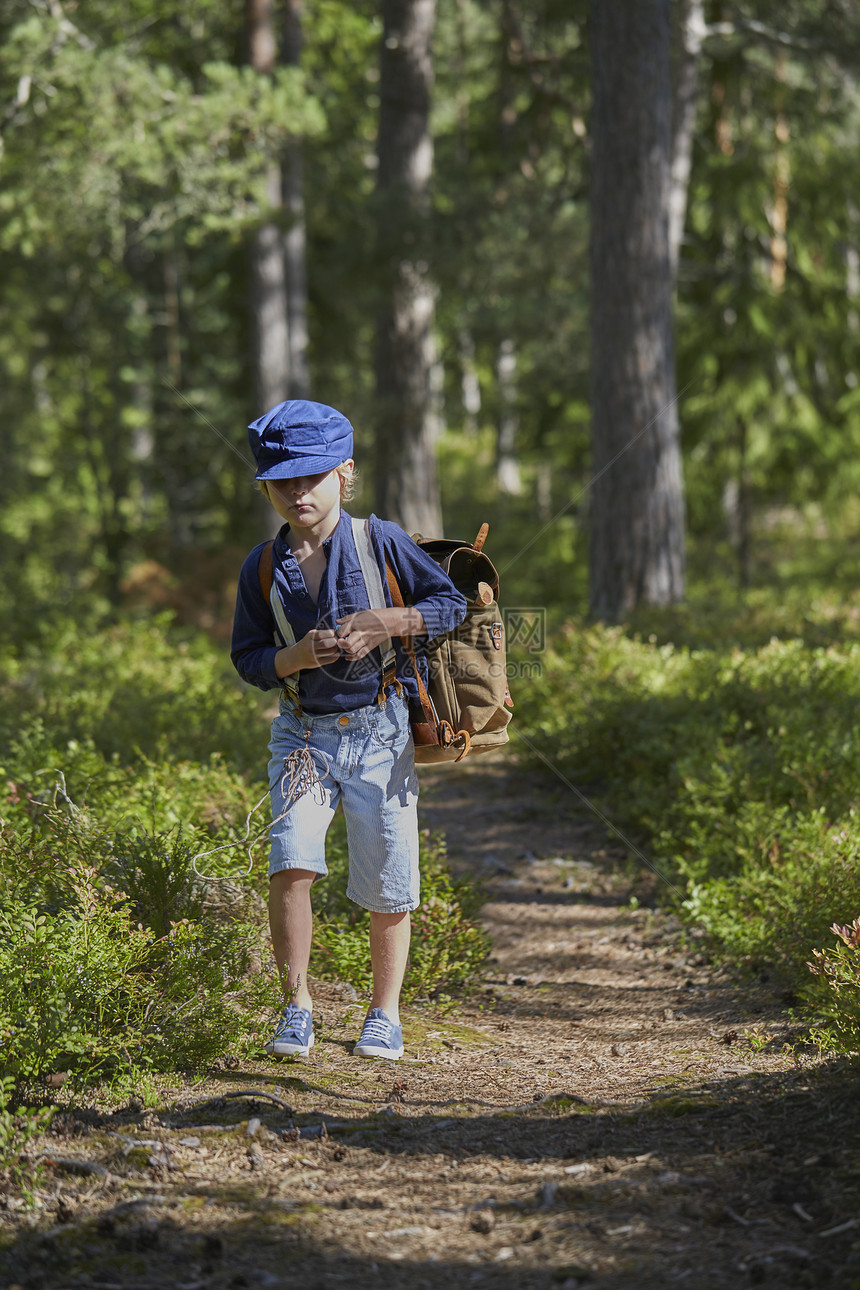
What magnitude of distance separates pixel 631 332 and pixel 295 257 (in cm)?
840

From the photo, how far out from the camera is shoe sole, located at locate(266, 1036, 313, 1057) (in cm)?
356

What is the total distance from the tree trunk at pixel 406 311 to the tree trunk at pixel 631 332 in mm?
3422

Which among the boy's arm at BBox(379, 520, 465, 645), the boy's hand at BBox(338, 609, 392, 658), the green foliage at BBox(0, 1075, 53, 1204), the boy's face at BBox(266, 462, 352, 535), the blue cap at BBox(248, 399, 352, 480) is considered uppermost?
the blue cap at BBox(248, 399, 352, 480)

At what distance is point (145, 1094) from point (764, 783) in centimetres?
347

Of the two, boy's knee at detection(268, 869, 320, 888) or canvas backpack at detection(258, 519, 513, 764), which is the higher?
canvas backpack at detection(258, 519, 513, 764)

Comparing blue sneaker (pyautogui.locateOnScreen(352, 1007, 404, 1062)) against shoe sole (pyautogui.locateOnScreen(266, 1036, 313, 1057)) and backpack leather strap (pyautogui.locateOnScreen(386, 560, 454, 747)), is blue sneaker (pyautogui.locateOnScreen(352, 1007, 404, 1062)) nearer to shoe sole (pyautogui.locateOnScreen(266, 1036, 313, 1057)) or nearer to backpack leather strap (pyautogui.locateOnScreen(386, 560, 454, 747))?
shoe sole (pyautogui.locateOnScreen(266, 1036, 313, 1057))

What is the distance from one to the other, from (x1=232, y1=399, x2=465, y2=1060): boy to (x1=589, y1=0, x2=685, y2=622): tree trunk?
19.0ft

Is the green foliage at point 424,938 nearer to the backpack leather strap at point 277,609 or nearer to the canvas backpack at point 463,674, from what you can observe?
the canvas backpack at point 463,674

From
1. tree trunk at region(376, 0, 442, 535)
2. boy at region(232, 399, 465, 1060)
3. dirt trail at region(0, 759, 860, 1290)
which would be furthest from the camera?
tree trunk at region(376, 0, 442, 535)

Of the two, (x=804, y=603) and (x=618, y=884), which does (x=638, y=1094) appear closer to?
(x=618, y=884)

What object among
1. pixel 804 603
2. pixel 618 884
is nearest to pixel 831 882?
pixel 618 884

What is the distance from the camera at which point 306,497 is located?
338cm

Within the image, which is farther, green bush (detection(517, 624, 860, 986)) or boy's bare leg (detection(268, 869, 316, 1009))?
green bush (detection(517, 624, 860, 986))

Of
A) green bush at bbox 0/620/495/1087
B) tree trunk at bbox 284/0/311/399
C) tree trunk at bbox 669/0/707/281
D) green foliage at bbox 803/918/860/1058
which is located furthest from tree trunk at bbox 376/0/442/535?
green foliage at bbox 803/918/860/1058
